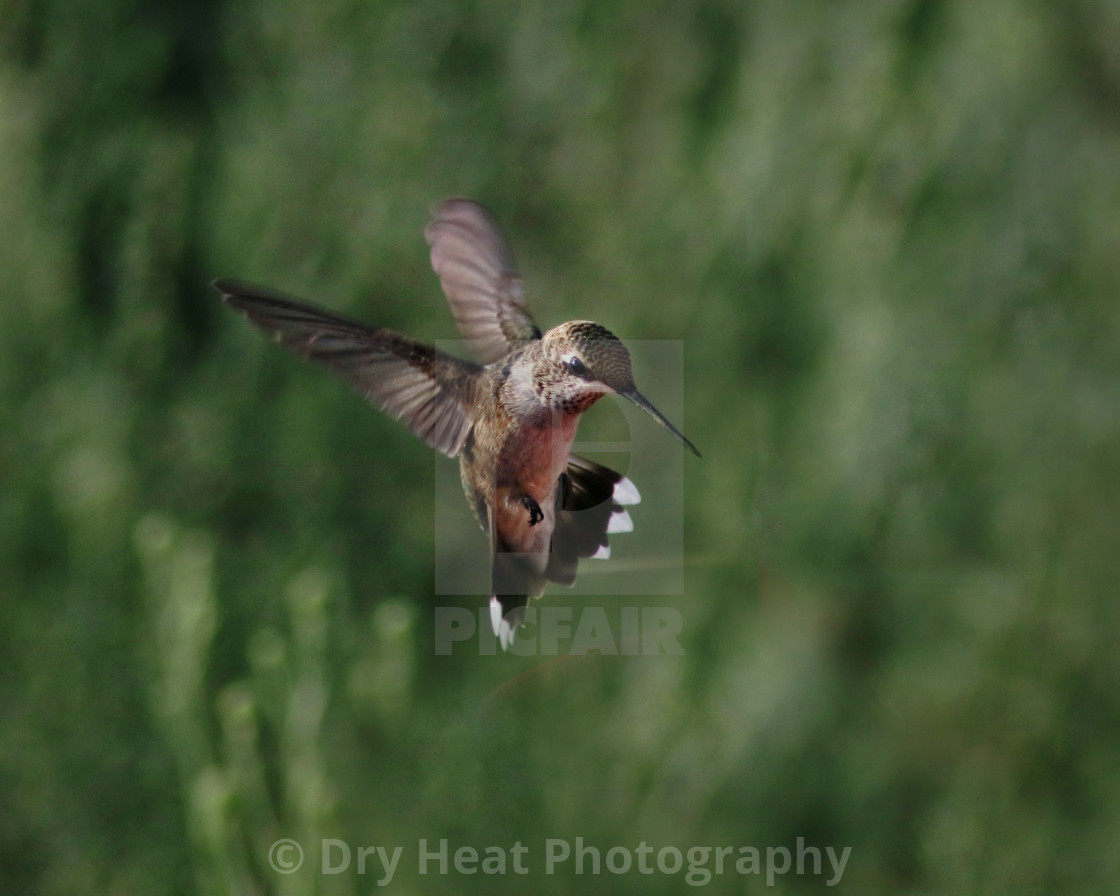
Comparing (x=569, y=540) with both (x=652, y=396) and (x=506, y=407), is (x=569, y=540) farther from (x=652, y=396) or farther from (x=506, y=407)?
(x=652, y=396)

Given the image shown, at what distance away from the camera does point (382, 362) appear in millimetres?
389

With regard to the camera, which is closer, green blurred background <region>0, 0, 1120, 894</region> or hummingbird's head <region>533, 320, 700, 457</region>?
hummingbird's head <region>533, 320, 700, 457</region>

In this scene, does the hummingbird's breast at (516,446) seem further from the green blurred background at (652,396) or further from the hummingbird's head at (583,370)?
the green blurred background at (652,396)

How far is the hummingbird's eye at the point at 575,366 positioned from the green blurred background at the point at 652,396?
2.96 ft

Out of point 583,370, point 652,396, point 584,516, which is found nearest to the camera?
point 583,370

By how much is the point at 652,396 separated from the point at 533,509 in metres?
0.84

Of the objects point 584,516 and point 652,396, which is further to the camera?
point 652,396

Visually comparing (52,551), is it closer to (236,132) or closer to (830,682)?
(236,132)

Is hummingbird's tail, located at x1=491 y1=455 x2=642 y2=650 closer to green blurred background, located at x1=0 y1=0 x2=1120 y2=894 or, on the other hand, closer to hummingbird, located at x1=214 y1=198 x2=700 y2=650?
hummingbird, located at x1=214 y1=198 x2=700 y2=650

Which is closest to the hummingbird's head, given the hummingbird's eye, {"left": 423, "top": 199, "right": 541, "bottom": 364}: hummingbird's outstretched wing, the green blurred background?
the hummingbird's eye

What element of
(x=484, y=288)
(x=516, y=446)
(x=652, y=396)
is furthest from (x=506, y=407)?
(x=652, y=396)

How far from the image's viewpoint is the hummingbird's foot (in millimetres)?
398

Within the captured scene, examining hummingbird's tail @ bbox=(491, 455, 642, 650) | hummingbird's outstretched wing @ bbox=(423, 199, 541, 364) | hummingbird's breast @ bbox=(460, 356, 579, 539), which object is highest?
hummingbird's outstretched wing @ bbox=(423, 199, 541, 364)

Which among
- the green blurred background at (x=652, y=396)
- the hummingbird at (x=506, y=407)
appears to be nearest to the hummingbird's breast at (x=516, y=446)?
the hummingbird at (x=506, y=407)
